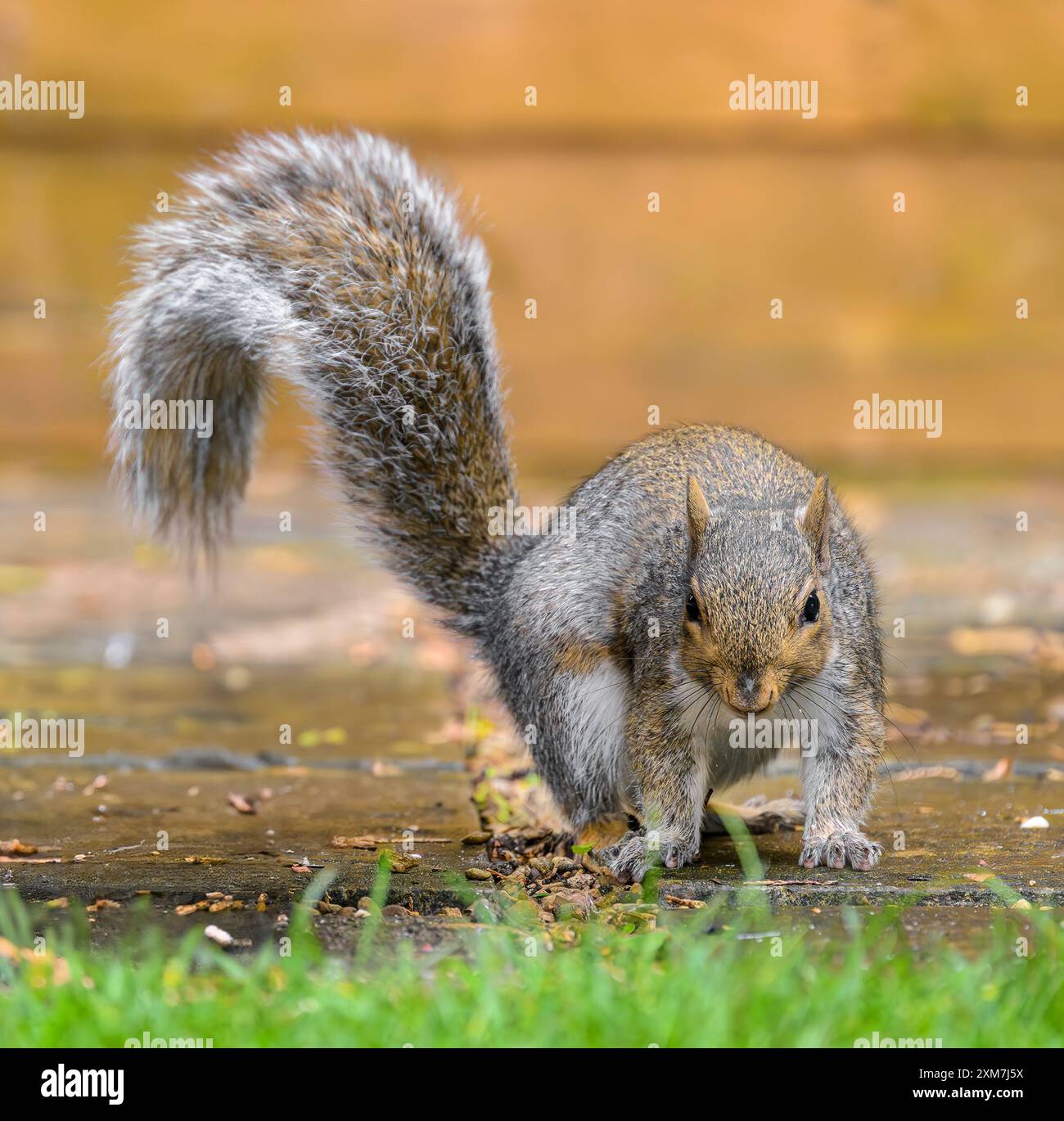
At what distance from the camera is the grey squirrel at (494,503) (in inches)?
128

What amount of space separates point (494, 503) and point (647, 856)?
1.06 meters

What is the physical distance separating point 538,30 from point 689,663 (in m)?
5.70

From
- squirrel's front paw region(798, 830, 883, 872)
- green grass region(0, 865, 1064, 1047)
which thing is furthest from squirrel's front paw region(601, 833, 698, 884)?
green grass region(0, 865, 1064, 1047)

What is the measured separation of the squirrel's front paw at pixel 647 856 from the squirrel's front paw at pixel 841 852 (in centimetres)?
25

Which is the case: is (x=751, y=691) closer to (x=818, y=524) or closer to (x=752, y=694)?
(x=752, y=694)

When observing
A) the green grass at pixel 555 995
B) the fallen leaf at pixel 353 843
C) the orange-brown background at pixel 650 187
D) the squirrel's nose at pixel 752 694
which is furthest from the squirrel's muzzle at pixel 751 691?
the orange-brown background at pixel 650 187

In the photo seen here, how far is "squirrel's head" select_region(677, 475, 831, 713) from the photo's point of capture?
304 centimetres

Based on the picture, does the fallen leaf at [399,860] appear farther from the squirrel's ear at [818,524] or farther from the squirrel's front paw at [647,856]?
the squirrel's ear at [818,524]

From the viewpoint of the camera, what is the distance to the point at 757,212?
27.3 ft

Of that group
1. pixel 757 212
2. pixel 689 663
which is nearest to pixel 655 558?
pixel 689 663

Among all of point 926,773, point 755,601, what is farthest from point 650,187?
point 755,601

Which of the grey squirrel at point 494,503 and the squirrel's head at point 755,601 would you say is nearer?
the squirrel's head at point 755,601

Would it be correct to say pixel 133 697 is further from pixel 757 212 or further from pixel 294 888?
pixel 757 212
